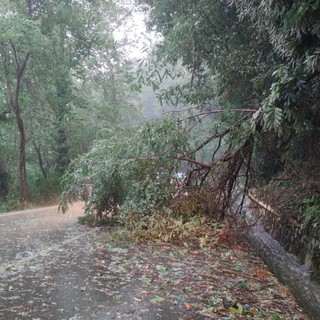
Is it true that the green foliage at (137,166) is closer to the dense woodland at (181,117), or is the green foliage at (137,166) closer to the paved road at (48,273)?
the dense woodland at (181,117)

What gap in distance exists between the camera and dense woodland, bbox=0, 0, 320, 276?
5.20 meters

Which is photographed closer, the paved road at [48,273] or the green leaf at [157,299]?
the paved road at [48,273]

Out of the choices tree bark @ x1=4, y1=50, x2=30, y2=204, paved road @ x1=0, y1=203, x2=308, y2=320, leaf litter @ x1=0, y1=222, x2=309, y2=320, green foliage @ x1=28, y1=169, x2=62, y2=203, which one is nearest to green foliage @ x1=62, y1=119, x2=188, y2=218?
paved road @ x1=0, y1=203, x2=308, y2=320

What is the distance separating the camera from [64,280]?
207 inches

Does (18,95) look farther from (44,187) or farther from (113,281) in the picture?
(113,281)

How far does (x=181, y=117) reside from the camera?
27.1ft

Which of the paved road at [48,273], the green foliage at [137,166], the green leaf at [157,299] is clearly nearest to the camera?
the paved road at [48,273]

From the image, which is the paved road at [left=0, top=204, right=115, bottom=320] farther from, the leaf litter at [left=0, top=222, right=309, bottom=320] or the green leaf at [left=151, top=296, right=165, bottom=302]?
the green leaf at [left=151, top=296, right=165, bottom=302]

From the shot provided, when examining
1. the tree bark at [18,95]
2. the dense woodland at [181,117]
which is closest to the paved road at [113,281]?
the dense woodland at [181,117]

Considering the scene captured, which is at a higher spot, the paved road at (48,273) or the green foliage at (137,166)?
the green foliage at (137,166)

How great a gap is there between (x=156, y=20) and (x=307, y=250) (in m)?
10.6

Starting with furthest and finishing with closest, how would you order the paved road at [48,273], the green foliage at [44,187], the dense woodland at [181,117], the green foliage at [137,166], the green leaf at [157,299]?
the green foliage at [44,187] → the green foliage at [137,166] → the dense woodland at [181,117] → the green leaf at [157,299] → the paved road at [48,273]

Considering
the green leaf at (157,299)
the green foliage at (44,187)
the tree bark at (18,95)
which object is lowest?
the green leaf at (157,299)

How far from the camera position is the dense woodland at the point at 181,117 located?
5.20 m
